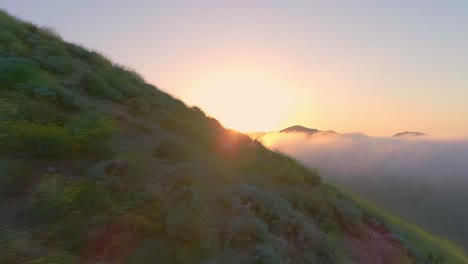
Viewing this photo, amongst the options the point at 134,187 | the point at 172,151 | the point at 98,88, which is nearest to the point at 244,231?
the point at 134,187

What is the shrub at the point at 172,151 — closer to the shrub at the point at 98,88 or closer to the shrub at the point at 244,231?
the shrub at the point at 244,231

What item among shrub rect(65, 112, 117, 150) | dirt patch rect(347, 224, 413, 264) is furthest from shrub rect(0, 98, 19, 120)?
dirt patch rect(347, 224, 413, 264)

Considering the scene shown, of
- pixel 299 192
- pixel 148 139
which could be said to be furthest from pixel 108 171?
pixel 299 192

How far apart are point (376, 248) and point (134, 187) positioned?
7.48 meters

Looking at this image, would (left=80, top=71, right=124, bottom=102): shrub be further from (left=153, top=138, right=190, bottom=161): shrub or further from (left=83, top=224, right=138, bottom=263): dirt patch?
(left=83, top=224, right=138, bottom=263): dirt patch

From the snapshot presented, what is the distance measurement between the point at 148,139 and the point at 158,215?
11.2 ft

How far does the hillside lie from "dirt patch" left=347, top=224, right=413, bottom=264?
2.0 inches

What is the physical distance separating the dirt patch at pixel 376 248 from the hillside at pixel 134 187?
0.17 ft

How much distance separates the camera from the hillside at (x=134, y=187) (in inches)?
286

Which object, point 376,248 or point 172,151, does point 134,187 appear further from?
point 376,248

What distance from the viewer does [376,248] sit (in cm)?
1342

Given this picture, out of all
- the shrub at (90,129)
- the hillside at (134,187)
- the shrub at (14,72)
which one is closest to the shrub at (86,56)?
the hillside at (134,187)

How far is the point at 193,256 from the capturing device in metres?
7.79

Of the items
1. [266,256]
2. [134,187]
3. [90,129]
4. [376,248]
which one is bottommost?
[376,248]
